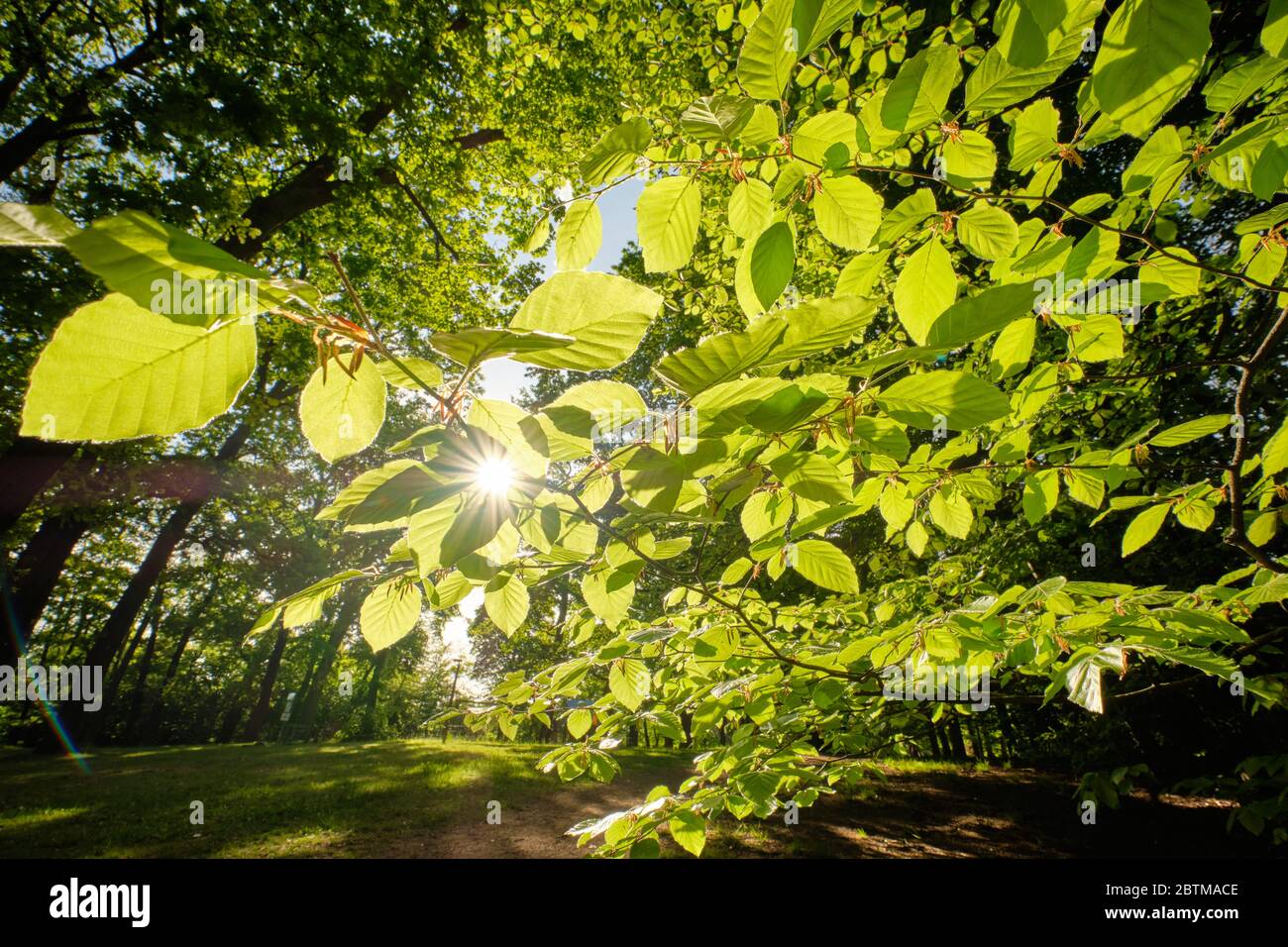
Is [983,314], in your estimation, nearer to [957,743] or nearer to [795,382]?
[795,382]

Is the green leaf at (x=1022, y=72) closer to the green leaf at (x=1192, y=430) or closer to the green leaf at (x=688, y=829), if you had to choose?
the green leaf at (x=1192, y=430)

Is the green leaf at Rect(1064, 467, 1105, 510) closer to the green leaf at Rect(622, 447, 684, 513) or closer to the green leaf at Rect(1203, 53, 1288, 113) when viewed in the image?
the green leaf at Rect(1203, 53, 1288, 113)

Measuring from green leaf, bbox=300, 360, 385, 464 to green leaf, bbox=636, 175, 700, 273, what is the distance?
55 centimetres

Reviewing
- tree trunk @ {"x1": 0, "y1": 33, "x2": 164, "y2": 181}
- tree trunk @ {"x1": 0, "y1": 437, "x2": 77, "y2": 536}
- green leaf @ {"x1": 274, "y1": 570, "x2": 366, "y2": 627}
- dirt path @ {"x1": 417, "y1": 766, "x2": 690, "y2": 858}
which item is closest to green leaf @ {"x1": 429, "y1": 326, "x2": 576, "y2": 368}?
green leaf @ {"x1": 274, "y1": 570, "x2": 366, "y2": 627}

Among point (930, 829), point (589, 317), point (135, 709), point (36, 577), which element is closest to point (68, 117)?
point (36, 577)

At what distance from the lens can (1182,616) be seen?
1525 millimetres

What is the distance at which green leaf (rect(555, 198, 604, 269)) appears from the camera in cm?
108

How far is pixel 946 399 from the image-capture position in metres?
0.84

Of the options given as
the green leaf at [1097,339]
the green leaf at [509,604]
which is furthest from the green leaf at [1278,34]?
the green leaf at [509,604]

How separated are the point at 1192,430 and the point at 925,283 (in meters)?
1.39

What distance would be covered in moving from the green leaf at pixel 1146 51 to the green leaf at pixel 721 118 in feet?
1.52

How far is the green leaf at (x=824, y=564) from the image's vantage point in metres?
1.42

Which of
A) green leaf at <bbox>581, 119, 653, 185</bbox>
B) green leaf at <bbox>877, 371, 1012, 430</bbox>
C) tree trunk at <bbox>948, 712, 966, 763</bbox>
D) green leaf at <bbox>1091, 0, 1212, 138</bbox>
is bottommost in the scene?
tree trunk at <bbox>948, 712, 966, 763</bbox>
